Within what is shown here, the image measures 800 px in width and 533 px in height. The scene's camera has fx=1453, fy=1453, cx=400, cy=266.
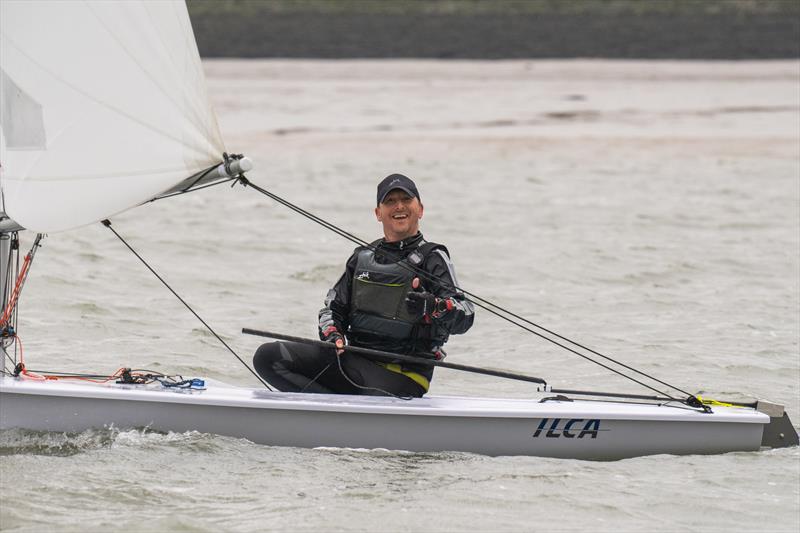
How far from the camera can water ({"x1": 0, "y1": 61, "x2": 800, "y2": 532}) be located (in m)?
6.15

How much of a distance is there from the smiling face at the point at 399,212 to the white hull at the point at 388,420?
778 mm

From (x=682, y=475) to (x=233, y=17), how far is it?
27.8 metres

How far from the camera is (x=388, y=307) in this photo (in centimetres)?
654

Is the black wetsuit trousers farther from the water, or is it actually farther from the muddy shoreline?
the muddy shoreline

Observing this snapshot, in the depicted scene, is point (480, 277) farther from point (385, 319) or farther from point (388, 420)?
point (388, 420)

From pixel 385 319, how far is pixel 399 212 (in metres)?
0.49

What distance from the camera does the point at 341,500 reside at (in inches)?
241

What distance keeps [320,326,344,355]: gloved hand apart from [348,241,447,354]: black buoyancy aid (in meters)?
0.14

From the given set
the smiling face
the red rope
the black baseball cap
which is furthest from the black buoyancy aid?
the red rope

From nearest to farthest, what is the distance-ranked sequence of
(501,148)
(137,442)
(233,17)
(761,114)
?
(137,442), (501,148), (761,114), (233,17)

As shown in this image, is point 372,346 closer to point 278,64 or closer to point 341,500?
point 341,500

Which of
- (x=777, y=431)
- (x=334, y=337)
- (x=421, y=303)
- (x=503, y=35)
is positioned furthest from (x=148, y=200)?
(x=503, y=35)

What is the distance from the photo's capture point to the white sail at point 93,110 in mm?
6258

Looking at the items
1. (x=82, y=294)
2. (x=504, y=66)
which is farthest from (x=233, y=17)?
(x=82, y=294)
